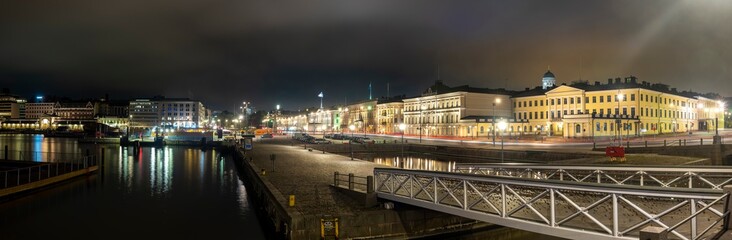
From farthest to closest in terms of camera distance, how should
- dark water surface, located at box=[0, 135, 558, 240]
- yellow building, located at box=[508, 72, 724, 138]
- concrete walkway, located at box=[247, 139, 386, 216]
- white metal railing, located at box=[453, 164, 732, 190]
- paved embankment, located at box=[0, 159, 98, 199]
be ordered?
yellow building, located at box=[508, 72, 724, 138], paved embankment, located at box=[0, 159, 98, 199], dark water surface, located at box=[0, 135, 558, 240], concrete walkway, located at box=[247, 139, 386, 216], white metal railing, located at box=[453, 164, 732, 190]

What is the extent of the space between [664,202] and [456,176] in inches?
288

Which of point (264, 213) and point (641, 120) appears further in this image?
point (641, 120)

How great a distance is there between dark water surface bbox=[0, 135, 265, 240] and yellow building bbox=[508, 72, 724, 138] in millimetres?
70020

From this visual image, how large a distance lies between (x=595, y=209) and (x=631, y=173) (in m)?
9.65

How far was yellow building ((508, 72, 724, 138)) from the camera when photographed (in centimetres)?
8906

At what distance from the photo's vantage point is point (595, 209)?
14797 mm

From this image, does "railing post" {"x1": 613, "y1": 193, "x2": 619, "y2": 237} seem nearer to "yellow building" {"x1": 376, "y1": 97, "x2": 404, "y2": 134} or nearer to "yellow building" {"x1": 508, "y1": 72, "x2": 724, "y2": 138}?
"yellow building" {"x1": 508, "y1": 72, "x2": 724, "y2": 138}

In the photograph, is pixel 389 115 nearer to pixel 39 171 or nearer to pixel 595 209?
pixel 39 171

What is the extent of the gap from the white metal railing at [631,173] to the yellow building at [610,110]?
205ft

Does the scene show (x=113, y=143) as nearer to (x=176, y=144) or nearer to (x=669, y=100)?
(x=176, y=144)

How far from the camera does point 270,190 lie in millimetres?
25672

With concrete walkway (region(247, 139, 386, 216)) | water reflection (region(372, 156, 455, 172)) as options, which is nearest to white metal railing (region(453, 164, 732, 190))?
concrete walkway (region(247, 139, 386, 216))

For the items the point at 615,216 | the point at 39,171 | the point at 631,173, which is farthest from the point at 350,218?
the point at 39,171

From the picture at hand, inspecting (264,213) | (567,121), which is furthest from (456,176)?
(567,121)
